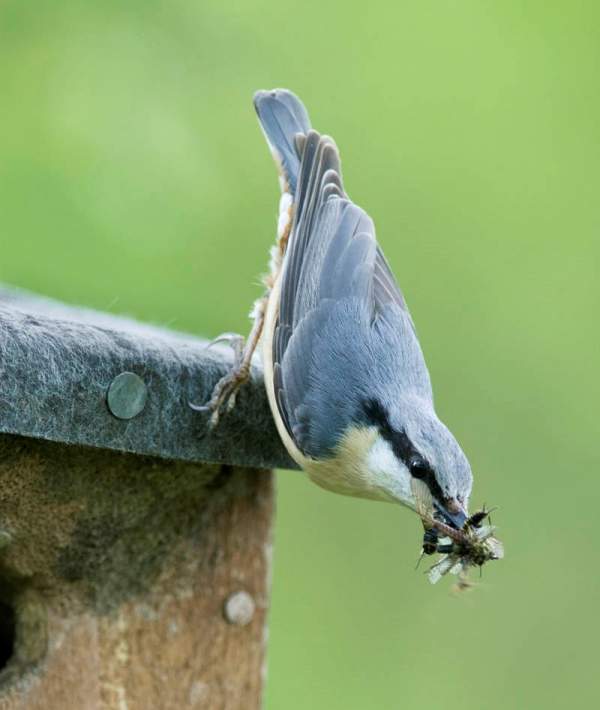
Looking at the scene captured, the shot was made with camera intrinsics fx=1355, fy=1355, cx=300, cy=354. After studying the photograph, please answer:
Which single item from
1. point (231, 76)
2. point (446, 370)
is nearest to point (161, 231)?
point (231, 76)

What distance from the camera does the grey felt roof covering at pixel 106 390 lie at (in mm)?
2100

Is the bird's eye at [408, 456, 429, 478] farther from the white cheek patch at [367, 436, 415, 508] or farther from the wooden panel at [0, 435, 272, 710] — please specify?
the wooden panel at [0, 435, 272, 710]

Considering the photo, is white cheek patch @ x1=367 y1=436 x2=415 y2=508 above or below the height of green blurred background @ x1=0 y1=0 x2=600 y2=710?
below

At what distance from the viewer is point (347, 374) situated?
2.67 meters

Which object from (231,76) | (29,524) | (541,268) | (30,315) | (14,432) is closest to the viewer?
(14,432)

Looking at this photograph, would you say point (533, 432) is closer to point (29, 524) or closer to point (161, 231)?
point (161, 231)

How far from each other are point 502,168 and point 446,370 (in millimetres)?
746

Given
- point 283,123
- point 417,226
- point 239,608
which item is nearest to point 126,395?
point 239,608

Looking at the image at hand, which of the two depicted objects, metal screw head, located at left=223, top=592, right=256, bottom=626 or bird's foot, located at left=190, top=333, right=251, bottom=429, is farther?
metal screw head, located at left=223, top=592, right=256, bottom=626

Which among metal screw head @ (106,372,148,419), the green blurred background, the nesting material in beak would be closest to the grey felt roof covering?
metal screw head @ (106,372,148,419)

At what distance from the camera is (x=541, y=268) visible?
4949 mm

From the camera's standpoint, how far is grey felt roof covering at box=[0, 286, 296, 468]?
2.10m

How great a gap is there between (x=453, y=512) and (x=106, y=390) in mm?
631

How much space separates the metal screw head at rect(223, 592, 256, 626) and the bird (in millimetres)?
280
